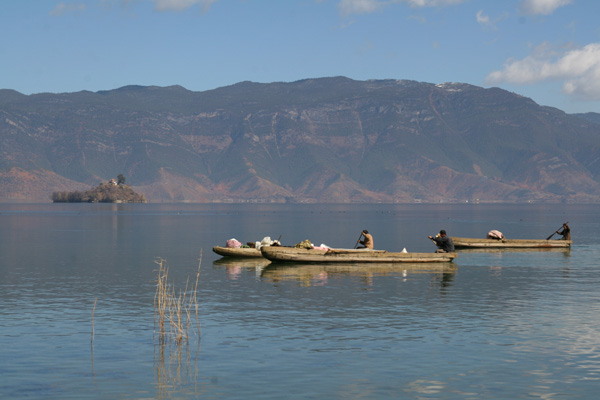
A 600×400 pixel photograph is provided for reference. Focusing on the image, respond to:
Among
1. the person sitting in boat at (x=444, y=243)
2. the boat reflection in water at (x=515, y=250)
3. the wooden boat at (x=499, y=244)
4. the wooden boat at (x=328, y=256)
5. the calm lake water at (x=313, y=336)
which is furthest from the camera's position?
Answer: the wooden boat at (x=499, y=244)

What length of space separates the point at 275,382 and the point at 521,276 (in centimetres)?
3208

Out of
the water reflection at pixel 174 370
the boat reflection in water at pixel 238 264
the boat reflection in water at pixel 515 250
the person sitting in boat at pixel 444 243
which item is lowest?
the water reflection at pixel 174 370

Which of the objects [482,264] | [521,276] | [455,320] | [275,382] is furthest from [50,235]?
[275,382]

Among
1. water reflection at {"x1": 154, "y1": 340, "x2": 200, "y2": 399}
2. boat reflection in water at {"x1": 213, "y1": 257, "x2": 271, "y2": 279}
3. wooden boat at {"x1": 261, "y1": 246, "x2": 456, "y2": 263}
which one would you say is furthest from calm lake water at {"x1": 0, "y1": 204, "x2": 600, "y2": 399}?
wooden boat at {"x1": 261, "y1": 246, "x2": 456, "y2": 263}

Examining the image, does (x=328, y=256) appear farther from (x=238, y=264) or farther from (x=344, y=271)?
(x=238, y=264)

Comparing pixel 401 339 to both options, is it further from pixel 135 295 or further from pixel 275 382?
pixel 135 295

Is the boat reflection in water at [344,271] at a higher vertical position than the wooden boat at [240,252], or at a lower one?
lower

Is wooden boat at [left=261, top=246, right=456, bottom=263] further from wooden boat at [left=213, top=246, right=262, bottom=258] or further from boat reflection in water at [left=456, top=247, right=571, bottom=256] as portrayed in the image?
boat reflection in water at [left=456, top=247, right=571, bottom=256]

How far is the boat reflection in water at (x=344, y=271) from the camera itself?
49.0 m

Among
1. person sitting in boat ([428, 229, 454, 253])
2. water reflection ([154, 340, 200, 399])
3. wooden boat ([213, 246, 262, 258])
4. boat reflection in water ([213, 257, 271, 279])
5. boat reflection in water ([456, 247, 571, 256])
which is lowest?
water reflection ([154, 340, 200, 399])

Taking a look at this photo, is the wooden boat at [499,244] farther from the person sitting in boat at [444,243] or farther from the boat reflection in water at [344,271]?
the boat reflection in water at [344,271]

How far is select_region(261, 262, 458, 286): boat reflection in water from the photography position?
4903 centimetres

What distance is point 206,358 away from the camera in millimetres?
25953

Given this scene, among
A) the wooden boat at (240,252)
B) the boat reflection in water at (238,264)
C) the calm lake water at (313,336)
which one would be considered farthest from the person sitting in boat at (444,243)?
the wooden boat at (240,252)
